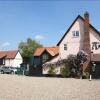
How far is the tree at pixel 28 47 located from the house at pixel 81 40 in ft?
197

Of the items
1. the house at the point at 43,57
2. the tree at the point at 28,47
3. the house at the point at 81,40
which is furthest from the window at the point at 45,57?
the tree at the point at 28,47

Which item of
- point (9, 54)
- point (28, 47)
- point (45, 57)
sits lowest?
point (45, 57)

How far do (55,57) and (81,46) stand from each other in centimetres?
783

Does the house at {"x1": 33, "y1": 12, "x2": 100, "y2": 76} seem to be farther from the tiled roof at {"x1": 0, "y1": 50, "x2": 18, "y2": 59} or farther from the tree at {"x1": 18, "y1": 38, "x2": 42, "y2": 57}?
the tree at {"x1": 18, "y1": 38, "x2": 42, "y2": 57}

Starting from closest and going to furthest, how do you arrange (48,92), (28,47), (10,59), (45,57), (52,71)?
(48,92)
(52,71)
(45,57)
(10,59)
(28,47)

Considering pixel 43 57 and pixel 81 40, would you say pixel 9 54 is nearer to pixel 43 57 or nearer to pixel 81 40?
pixel 43 57

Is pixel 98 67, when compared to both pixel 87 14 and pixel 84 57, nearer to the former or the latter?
pixel 84 57

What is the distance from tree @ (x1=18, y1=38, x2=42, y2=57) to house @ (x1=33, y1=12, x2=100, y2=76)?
59.9 meters

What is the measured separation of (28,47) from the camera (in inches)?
4865

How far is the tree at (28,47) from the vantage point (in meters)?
119

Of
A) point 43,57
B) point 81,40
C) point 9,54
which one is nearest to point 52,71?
point 81,40

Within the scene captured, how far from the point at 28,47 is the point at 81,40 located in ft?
226

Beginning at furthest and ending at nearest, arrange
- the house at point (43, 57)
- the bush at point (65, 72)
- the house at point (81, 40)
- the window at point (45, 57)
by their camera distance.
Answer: the window at point (45, 57), the house at point (43, 57), the house at point (81, 40), the bush at point (65, 72)

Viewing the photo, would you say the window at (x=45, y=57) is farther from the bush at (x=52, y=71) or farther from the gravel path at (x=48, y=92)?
the gravel path at (x=48, y=92)
